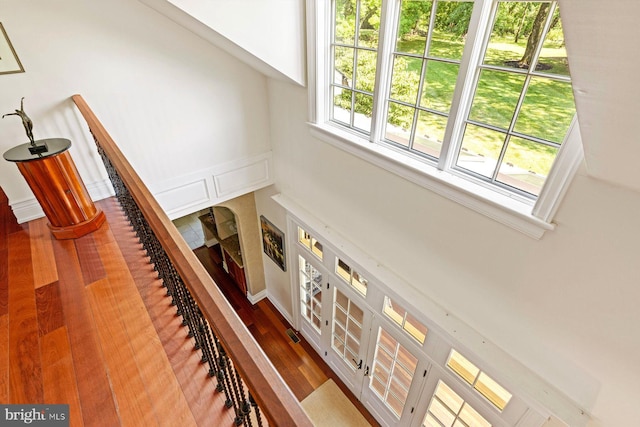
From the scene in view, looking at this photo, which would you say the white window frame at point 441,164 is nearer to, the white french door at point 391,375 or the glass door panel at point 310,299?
the white french door at point 391,375

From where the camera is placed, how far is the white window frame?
178cm

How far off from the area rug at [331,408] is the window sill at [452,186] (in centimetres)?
324

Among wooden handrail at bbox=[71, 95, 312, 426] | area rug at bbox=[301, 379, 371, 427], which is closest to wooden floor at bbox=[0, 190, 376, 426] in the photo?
wooden handrail at bbox=[71, 95, 312, 426]

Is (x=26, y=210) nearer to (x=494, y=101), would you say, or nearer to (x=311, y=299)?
(x=311, y=299)

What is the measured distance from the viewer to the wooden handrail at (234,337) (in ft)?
2.27

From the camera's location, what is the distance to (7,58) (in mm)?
2574

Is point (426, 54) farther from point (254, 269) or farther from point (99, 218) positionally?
point (254, 269)

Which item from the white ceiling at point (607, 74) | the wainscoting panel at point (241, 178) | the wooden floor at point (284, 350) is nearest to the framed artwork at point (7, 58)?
the wainscoting panel at point (241, 178)

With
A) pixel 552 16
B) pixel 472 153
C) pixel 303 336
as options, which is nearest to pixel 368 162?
pixel 472 153

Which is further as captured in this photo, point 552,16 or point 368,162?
point 368,162

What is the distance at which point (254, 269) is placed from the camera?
5633 mm

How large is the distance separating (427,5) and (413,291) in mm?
2236

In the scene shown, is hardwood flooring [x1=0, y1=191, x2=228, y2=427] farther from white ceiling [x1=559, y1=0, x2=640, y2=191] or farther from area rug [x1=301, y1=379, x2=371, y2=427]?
area rug [x1=301, y1=379, x2=371, y2=427]

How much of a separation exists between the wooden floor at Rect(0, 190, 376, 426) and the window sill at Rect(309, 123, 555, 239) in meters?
1.88
